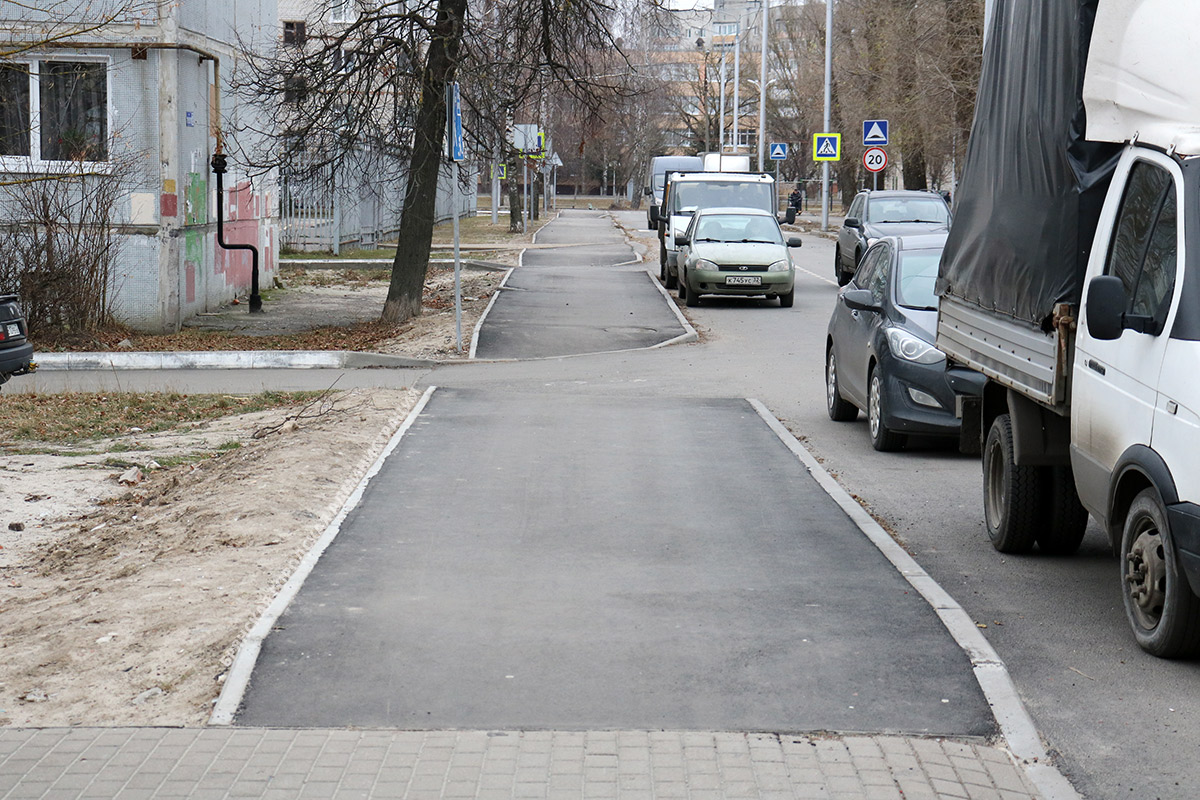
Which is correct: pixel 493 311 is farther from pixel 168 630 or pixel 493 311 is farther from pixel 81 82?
pixel 168 630

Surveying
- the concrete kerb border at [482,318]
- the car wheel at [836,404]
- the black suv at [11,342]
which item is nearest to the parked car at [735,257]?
the concrete kerb border at [482,318]

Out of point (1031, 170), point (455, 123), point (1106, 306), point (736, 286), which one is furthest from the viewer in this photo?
point (736, 286)

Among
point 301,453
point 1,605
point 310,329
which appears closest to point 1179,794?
point 1,605

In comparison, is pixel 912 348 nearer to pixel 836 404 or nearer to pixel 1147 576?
pixel 836 404

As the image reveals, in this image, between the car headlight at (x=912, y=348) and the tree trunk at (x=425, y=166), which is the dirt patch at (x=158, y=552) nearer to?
the car headlight at (x=912, y=348)

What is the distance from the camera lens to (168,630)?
229 inches

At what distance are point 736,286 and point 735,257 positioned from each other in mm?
502

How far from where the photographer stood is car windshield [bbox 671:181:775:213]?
29109 mm

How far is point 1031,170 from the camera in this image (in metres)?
7.08

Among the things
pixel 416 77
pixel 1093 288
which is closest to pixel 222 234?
pixel 416 77

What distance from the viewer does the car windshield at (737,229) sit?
2492 cm

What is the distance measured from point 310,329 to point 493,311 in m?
2.93

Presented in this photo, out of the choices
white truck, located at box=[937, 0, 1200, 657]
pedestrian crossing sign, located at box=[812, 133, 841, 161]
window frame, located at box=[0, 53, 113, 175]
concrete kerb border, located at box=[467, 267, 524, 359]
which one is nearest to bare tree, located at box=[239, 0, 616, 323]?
concrete kerb border, located at box=[467, 267, 524, 359]

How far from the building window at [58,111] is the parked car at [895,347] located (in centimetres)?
1117
